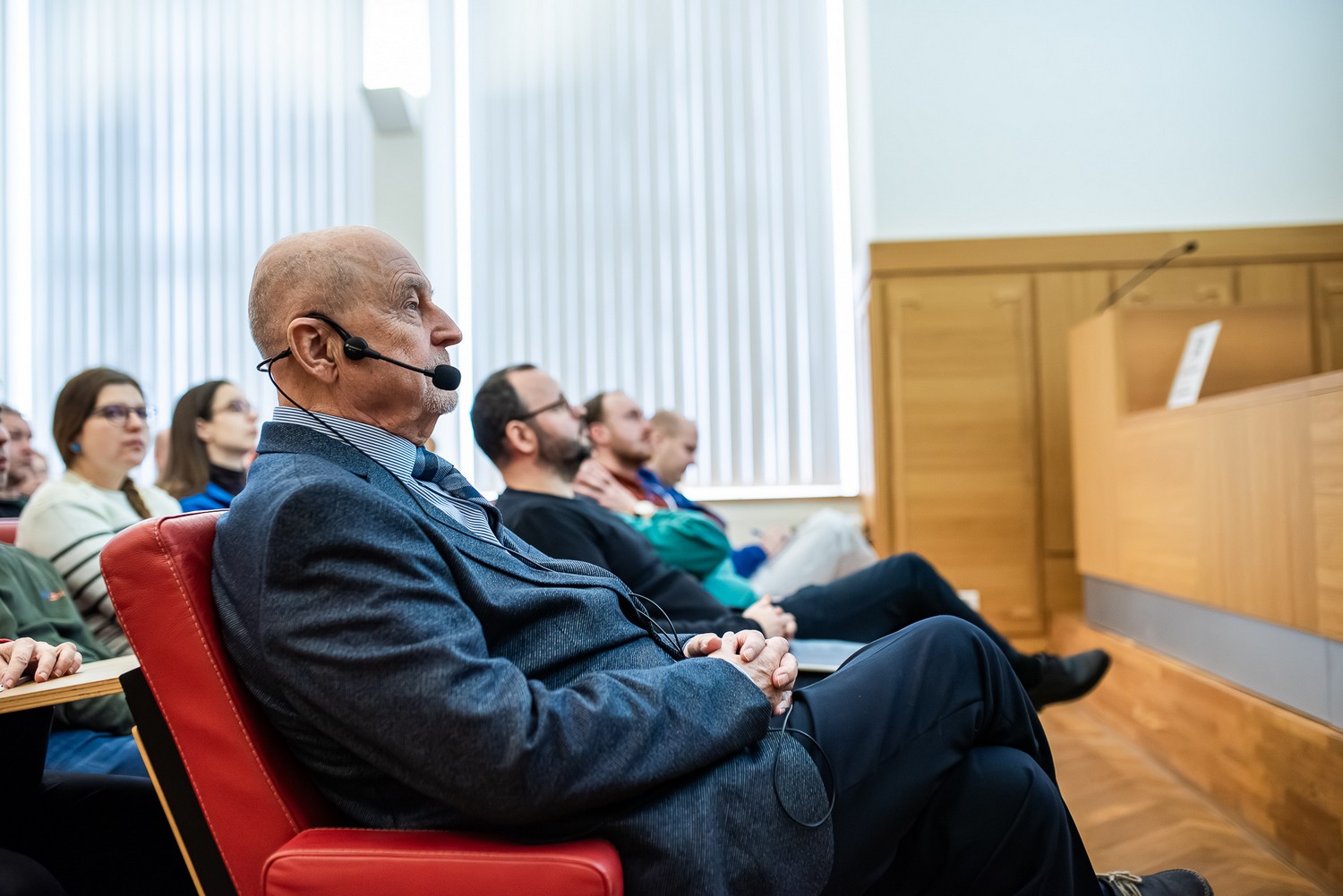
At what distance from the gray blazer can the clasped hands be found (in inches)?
2.3

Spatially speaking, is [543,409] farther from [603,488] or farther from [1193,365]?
[1193,365]

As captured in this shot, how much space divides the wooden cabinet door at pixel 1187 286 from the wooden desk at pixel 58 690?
4661 millimetres

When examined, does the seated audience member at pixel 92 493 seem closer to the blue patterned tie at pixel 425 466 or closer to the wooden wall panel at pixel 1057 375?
the blue patterned tie at pixel 425 466

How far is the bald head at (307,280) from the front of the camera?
1.22m

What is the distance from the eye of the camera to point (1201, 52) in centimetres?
493

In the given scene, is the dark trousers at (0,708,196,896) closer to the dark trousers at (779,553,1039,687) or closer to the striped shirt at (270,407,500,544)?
the striped shirt at (270,407,500,544)

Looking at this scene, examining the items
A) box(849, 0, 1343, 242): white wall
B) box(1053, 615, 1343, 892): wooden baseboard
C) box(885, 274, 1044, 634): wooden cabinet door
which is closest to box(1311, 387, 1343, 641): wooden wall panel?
box(1053, 615, 1343, 892): wooden baseboard

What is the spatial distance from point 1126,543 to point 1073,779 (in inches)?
38.1

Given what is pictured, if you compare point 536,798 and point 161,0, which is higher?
point 161,0

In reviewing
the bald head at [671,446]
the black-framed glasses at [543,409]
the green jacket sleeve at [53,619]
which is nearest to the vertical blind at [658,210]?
the bald head at [671,446]

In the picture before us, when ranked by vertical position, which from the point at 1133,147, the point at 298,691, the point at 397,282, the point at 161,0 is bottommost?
the point at 298,691

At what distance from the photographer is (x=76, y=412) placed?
7.66 feet

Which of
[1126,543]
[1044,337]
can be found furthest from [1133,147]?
[1126,543]

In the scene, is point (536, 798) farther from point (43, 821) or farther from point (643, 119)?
point (643, 119)
